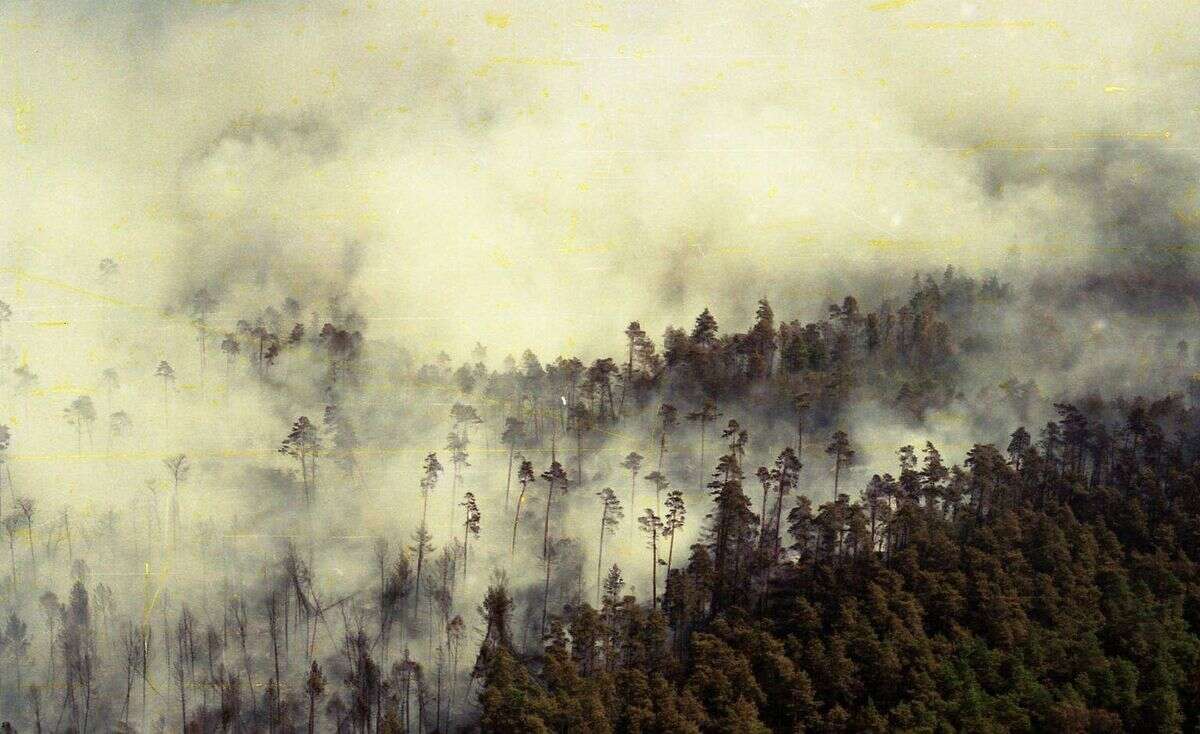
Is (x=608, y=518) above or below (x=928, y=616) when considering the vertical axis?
above

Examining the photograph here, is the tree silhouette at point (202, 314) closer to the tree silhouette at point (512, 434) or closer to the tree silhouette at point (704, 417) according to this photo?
the tree silhouette at point (512, 434)

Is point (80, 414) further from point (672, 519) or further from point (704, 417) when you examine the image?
point (704, 417)

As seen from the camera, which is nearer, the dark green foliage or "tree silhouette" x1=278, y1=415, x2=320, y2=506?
the dark green foliage

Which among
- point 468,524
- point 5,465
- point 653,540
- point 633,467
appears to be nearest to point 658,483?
point 633,467

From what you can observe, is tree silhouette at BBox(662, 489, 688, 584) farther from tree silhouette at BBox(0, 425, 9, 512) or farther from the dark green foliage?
tree silhouette at BBox(0, 425, 9, 512)

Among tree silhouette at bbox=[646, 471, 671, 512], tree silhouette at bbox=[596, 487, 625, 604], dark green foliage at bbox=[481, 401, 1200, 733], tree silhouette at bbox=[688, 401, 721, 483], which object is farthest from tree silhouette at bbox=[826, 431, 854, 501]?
tree silhouette at bbox=[596, 487, 625, 604]

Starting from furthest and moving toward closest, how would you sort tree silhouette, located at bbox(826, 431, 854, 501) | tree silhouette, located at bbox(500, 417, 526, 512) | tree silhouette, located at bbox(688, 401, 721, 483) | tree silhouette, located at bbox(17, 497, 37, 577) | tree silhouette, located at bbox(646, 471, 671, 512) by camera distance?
tree silhouette, located at bbox(688, 401, 721, 483) → tree silhouette, located at bbox(500, 417, 526, 512) → tree silhouette, located at bbox(646, 471, 671, 512) → tree silhouette, located at bbox(826, 431, 854, 501) → tree silhouette, located at bbox(17, 497, 37, 577)

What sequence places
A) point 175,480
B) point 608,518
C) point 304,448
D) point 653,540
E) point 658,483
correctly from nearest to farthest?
1. point 653,540
2. point 608,518
3. point 658,483
4. point 175,480
5. point 304,448

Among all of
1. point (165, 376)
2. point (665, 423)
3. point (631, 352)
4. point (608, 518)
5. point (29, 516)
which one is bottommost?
point (29, 516)

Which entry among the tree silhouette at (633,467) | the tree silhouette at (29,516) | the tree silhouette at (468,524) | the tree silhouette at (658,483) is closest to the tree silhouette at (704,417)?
the tree silhouette at (658,483)
